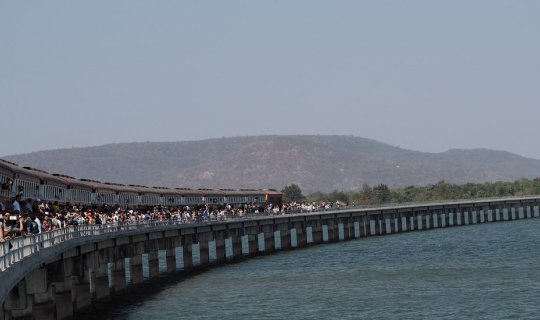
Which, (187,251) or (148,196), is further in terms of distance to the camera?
(148,196)

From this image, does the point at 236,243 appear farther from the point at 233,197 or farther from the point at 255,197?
the point at 255,197

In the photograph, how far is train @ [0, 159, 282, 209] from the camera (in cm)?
7100

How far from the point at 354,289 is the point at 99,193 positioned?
3710 cm

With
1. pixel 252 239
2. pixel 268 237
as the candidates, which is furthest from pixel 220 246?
pixel 268 237

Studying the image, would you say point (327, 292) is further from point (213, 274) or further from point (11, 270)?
point (11, 270)

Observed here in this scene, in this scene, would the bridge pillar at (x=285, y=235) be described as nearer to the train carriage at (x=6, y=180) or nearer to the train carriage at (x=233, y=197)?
the train carriage at (x=233, y=197)

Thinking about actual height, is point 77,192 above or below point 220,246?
above

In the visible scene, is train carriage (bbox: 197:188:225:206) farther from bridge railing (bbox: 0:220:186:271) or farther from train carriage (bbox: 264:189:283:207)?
bridge railing (bbox: 0:220:186:271)

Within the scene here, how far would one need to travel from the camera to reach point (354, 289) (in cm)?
7406

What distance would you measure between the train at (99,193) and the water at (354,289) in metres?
10.3

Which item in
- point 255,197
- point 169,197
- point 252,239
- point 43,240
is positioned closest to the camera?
point 43,240

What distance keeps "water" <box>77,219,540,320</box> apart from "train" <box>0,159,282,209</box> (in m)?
10.3

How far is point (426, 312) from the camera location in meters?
60.2

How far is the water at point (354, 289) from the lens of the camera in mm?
61125
